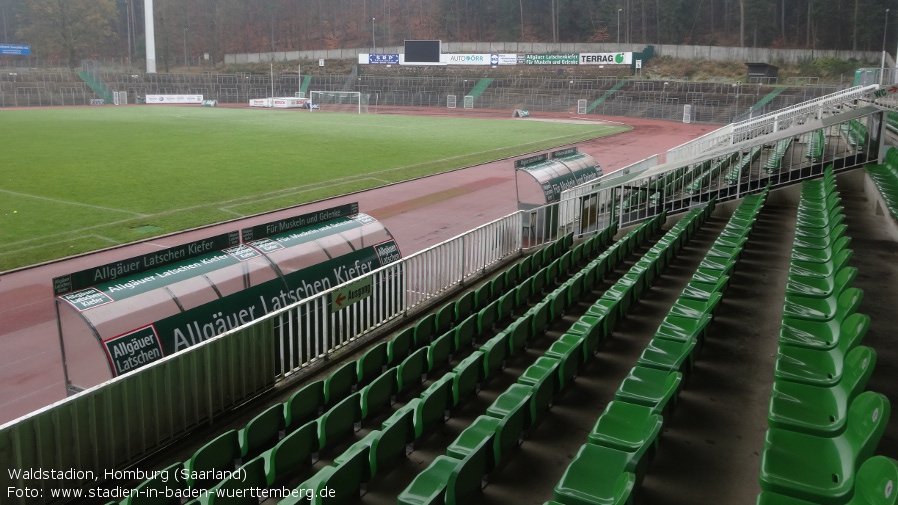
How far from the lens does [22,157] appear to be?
32.7 metres

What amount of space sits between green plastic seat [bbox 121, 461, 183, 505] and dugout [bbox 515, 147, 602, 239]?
1187cm

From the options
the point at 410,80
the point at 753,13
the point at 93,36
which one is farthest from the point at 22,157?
the point at 93,36

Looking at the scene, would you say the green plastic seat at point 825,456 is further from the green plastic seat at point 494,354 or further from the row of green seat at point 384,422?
the green plastic seat at point 494,354

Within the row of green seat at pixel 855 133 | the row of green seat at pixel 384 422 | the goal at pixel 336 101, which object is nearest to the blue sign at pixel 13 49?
the goal at pixel 336 101

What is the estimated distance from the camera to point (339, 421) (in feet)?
22.1

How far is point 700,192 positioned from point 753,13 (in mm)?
91171

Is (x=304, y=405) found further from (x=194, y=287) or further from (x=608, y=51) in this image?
(x=608, y=51)

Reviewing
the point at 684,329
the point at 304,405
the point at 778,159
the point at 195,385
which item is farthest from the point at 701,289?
the point at 778,159

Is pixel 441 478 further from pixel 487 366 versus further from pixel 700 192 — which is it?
pixel 700 192

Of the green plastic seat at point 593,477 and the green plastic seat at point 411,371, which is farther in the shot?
the green plastic seat at point 411,371

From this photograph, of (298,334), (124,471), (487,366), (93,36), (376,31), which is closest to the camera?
(124,471)

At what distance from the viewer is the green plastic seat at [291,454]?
590cm

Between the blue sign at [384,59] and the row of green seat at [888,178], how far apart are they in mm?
83543

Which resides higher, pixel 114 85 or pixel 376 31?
pixel 376 31
